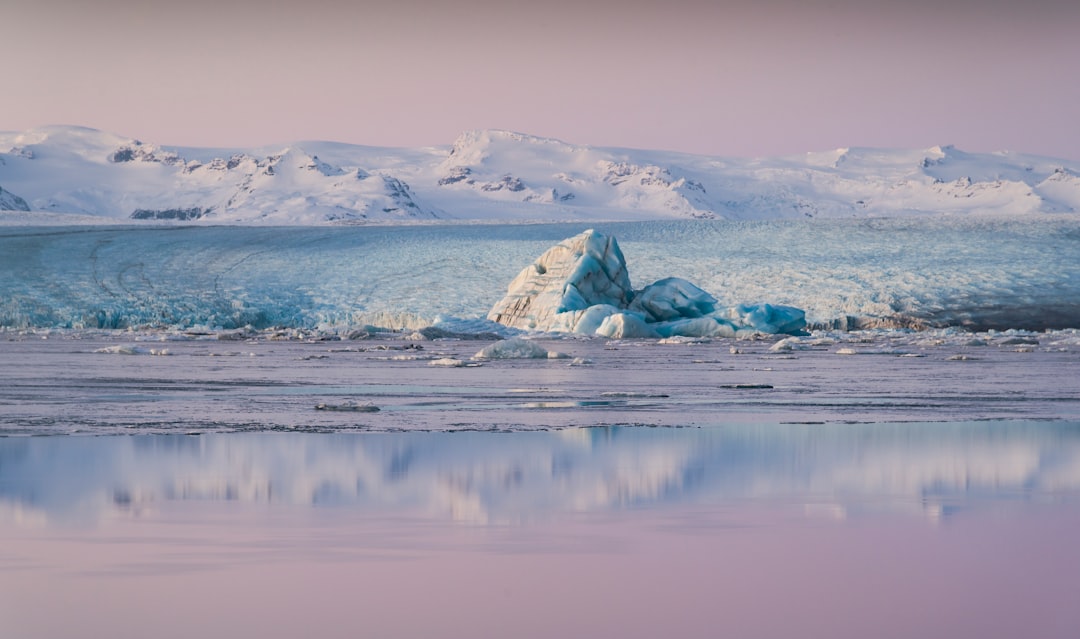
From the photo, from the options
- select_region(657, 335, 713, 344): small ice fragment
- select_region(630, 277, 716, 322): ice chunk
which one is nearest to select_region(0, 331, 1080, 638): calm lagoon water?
select_region(657, 335, 713, 344): small ice fragment

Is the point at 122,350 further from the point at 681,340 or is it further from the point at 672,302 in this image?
the point at 672,302

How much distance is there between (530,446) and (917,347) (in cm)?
1513

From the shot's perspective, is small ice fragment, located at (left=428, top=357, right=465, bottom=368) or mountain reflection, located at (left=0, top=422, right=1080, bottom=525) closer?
mountain reflection, located at (left=0, top=422, right=1080, bottom=525)

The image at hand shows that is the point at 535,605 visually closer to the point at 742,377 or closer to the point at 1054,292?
the point at 742,377

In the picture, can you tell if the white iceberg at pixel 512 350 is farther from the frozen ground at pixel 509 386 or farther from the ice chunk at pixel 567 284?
the ice chunk at pixel 567 284

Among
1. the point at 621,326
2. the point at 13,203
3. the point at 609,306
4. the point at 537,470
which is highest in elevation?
the point at 537,470

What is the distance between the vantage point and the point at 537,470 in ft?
20.7

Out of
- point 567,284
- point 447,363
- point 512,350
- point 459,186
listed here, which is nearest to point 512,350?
point 512,350

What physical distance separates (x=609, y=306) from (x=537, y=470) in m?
18.3

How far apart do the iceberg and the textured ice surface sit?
562mm

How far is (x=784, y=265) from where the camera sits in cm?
2966

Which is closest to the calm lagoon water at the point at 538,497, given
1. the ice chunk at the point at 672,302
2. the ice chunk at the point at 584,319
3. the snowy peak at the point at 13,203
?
the ice chunk at the point at 584,319

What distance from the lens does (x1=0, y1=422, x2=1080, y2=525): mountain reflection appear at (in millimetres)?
5375

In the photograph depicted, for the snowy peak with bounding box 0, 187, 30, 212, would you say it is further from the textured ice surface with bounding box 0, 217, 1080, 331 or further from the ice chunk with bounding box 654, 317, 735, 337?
the ice chunk with bounding box 654, 317, 735, 337
